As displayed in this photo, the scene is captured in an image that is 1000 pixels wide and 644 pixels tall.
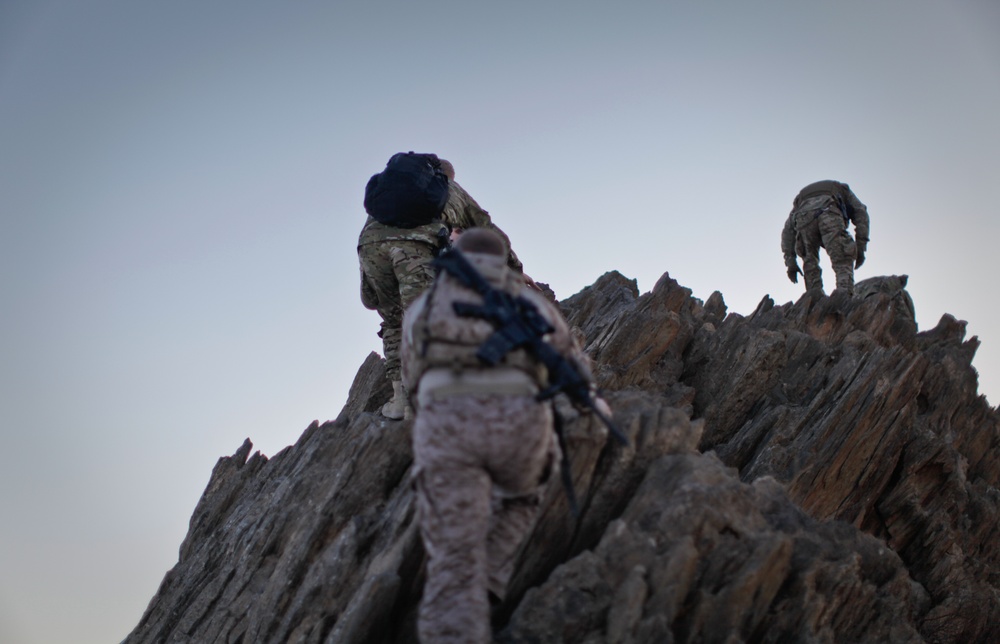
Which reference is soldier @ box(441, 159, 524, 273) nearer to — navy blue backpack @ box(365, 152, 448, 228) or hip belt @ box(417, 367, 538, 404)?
navy blue backpack @ box(365, 152, 448, 228)

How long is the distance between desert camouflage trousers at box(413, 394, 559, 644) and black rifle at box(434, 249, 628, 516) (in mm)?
360

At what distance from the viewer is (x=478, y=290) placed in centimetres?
830

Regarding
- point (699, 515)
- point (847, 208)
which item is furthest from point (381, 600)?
point (847, 208)

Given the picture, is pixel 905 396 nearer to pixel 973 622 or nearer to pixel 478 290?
pixel 973 622

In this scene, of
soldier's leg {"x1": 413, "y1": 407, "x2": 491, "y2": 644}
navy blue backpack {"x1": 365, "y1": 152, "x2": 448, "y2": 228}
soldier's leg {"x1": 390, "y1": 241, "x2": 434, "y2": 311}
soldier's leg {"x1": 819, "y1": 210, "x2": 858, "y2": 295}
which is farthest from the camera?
soldier's leg {"x1": 819, "y1": 210, "x2": 858, "y2": 295}

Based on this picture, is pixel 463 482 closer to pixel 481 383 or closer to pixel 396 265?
pixel 481 383

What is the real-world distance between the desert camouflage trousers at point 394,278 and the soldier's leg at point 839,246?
57.8ft

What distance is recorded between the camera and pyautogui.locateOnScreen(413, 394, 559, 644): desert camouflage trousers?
7949 mm

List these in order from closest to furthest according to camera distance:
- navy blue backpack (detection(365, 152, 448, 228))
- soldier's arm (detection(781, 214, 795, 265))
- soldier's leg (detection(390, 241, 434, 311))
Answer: navy blue backpack (detection(365, 152, 448, 228)) → soldier's leg (detection(390, 241, 434, 311)) → soldier's arm (detection(781, 214, 795, 265))

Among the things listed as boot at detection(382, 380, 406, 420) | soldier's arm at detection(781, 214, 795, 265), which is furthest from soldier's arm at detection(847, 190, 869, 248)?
boot at detection(382, 380, 406, 420)

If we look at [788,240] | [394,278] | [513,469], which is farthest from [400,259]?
[788,240]

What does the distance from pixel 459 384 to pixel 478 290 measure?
0.96m

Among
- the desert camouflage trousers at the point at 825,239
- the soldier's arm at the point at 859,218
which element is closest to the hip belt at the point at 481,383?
the desert camouflage trousers at the point at 825,239

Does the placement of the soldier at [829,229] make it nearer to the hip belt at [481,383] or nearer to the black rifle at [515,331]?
the black rifle at [515,331]
